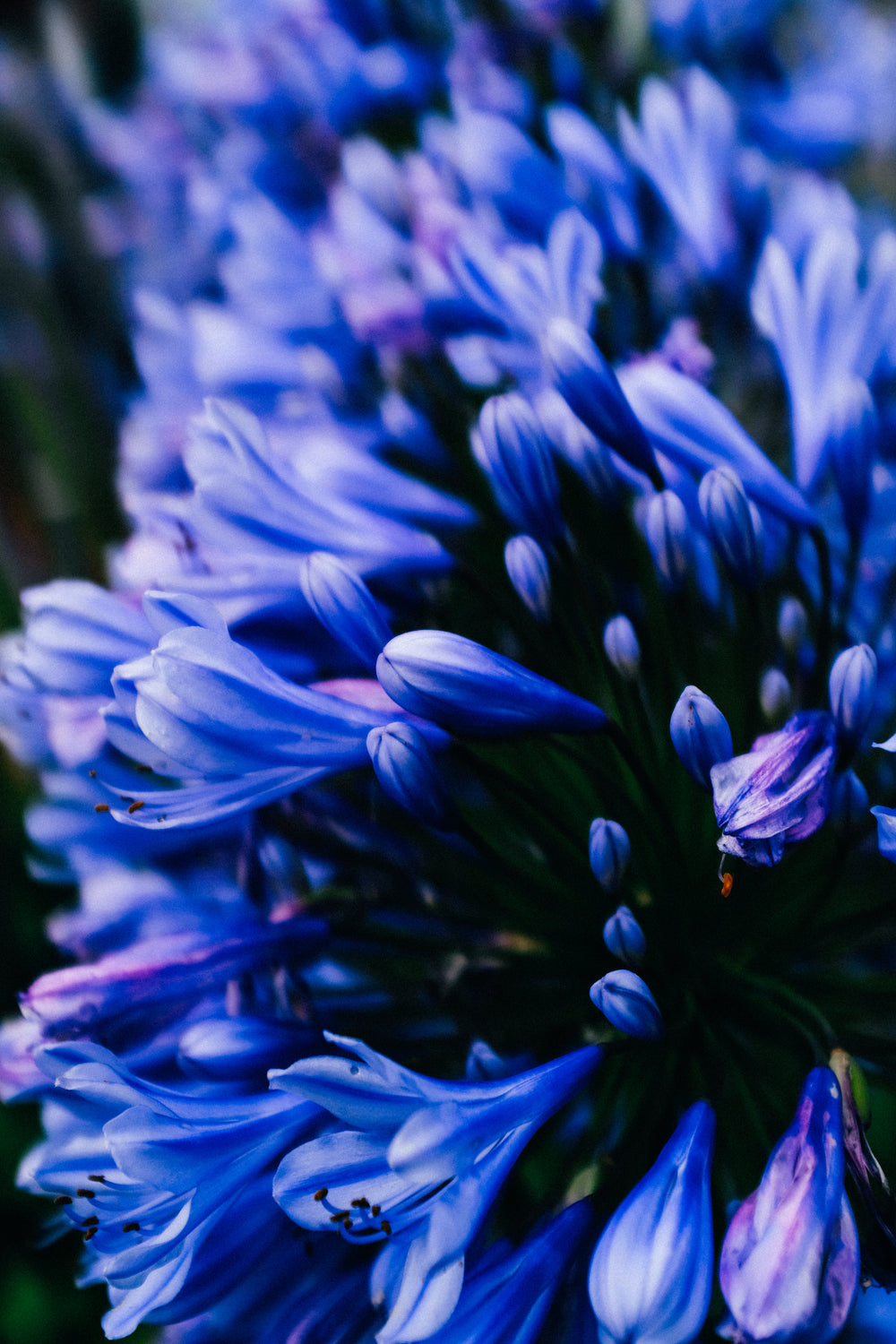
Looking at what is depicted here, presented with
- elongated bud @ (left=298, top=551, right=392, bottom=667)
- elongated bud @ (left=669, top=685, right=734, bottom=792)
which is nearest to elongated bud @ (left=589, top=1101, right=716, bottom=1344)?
elongated bud @ (left=669, top=685, right=734, bottom=792)

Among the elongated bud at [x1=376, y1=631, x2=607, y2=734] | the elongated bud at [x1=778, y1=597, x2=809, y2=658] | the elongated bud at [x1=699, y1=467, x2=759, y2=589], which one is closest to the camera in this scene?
the elongated bud at [x1=376, y1=631, x2=607, y2=734]

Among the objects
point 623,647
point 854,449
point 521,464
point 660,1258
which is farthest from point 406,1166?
point 854,449

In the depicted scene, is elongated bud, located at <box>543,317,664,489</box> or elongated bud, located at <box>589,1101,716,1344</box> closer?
elongated bud, located at <box>589,1101,716,1344</box>

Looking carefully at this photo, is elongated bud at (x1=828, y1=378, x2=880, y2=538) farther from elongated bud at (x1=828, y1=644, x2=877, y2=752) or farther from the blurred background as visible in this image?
the blurred background

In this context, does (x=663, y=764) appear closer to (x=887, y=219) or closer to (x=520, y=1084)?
(x=520, y=1084)

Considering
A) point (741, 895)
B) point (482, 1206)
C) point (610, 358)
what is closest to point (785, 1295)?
point (482, 1206)

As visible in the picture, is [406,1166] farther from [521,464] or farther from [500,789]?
[521,464]

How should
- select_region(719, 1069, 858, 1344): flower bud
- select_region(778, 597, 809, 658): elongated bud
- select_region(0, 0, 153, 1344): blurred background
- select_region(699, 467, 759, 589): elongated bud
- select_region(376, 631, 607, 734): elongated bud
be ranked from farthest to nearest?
select_region(0, 0, 153, 1344): blurred background → select_region(778, 597, 809, 658): elongated bud → select_region(699, 467, 759, 589): elongated bud → select_region(376, 631, 607, 734): elongated bud → select_region(719, 1069, 858, 1344): flower bud

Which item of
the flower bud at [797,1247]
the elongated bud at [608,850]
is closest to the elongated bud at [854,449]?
the elongated bud at [608,850]

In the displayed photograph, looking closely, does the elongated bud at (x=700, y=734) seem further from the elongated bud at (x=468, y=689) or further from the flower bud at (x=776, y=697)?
the flower bud at (x=776, y=697)
